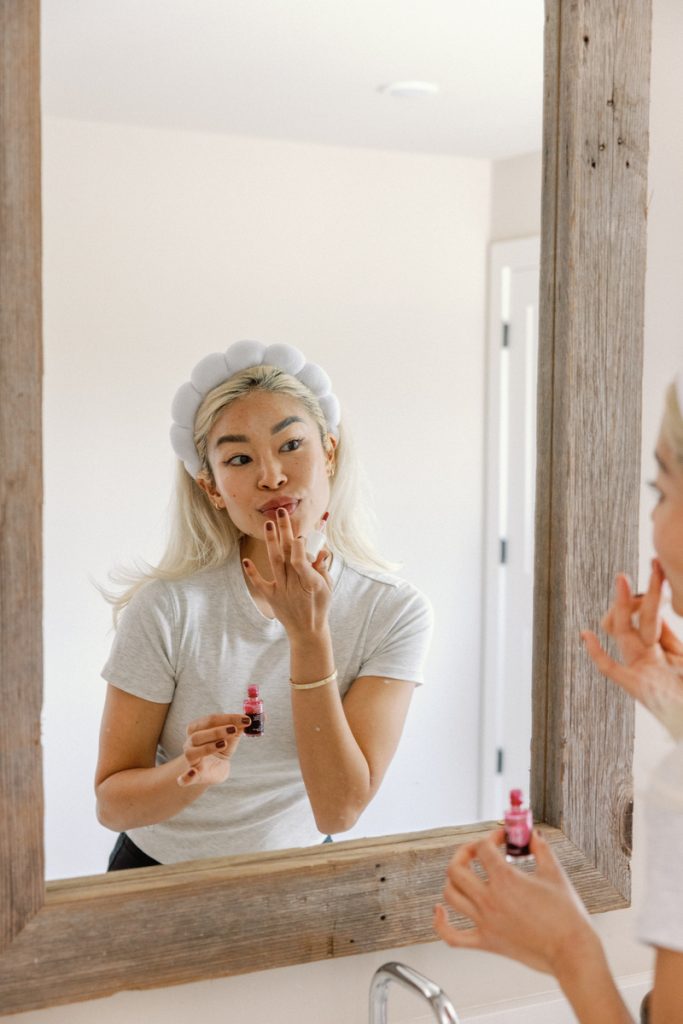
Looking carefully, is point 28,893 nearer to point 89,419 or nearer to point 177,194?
point 89,419

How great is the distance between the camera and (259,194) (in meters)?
1.08

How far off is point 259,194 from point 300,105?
104 mm

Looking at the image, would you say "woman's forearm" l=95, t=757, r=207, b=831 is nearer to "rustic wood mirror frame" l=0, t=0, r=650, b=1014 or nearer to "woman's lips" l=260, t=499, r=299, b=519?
"rustic wood mirror frame" l=0, t=0, r=650, b=1014

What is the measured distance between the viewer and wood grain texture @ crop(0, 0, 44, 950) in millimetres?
972

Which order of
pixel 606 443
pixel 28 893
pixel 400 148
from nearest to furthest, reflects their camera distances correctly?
pixel 28 893 < pixel 400 148 < pixel 606 443

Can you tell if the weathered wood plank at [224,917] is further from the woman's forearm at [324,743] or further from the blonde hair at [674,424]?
the blonde hair at [674,424]

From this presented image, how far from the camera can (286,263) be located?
3.59 feet

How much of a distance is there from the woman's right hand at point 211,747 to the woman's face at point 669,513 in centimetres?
45

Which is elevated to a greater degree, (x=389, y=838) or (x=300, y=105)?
(x=300, y=105)

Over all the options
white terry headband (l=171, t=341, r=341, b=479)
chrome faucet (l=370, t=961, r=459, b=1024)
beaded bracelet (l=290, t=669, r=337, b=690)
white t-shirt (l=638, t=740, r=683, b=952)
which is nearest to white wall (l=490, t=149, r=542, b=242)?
white terry headband (l=171, t=341, r=341, b=479)

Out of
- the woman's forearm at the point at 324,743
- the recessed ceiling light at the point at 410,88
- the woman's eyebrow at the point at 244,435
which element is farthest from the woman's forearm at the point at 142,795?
the recessed ceiling light at the point at 410,88

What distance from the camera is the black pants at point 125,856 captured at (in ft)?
3.46

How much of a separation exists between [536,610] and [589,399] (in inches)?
9.6

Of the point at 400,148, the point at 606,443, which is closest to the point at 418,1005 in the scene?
the point at 606,443
